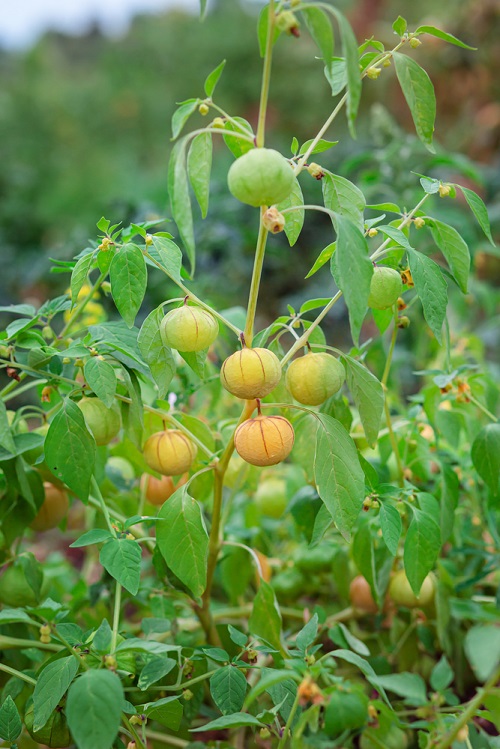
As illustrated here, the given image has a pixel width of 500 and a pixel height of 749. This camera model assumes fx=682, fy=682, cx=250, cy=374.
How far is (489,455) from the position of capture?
0.62 m

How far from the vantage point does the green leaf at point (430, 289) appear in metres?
0.51

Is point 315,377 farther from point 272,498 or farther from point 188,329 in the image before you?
point 272,498

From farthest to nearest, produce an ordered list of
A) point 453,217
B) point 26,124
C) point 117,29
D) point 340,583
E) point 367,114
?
point 117,29 < point 26,124 < point 367,114 < point 453,217 < point 340,583

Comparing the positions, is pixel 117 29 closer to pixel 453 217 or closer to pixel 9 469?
pixel 453 217

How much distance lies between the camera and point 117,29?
672 cm

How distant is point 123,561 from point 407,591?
0.33 meters

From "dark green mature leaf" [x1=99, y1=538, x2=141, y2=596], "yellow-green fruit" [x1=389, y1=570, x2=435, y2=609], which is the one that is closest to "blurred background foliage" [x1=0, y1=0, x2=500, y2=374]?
"yellow-green fruit" [x1=389, y1=570, x2=435, y2=609]

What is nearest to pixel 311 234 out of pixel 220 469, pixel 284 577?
pixel 284 577

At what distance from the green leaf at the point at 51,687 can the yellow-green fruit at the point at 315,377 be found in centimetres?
26

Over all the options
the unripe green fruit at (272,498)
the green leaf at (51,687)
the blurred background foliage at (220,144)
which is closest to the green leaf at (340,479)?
the green leaf at (51,687)

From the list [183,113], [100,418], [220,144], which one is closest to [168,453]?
[100,418]

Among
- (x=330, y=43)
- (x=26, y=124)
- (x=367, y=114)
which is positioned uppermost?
(x=330, y=43)

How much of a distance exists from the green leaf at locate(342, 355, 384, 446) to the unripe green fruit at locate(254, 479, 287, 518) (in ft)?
1.08

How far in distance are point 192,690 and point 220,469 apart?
0.20 meters
